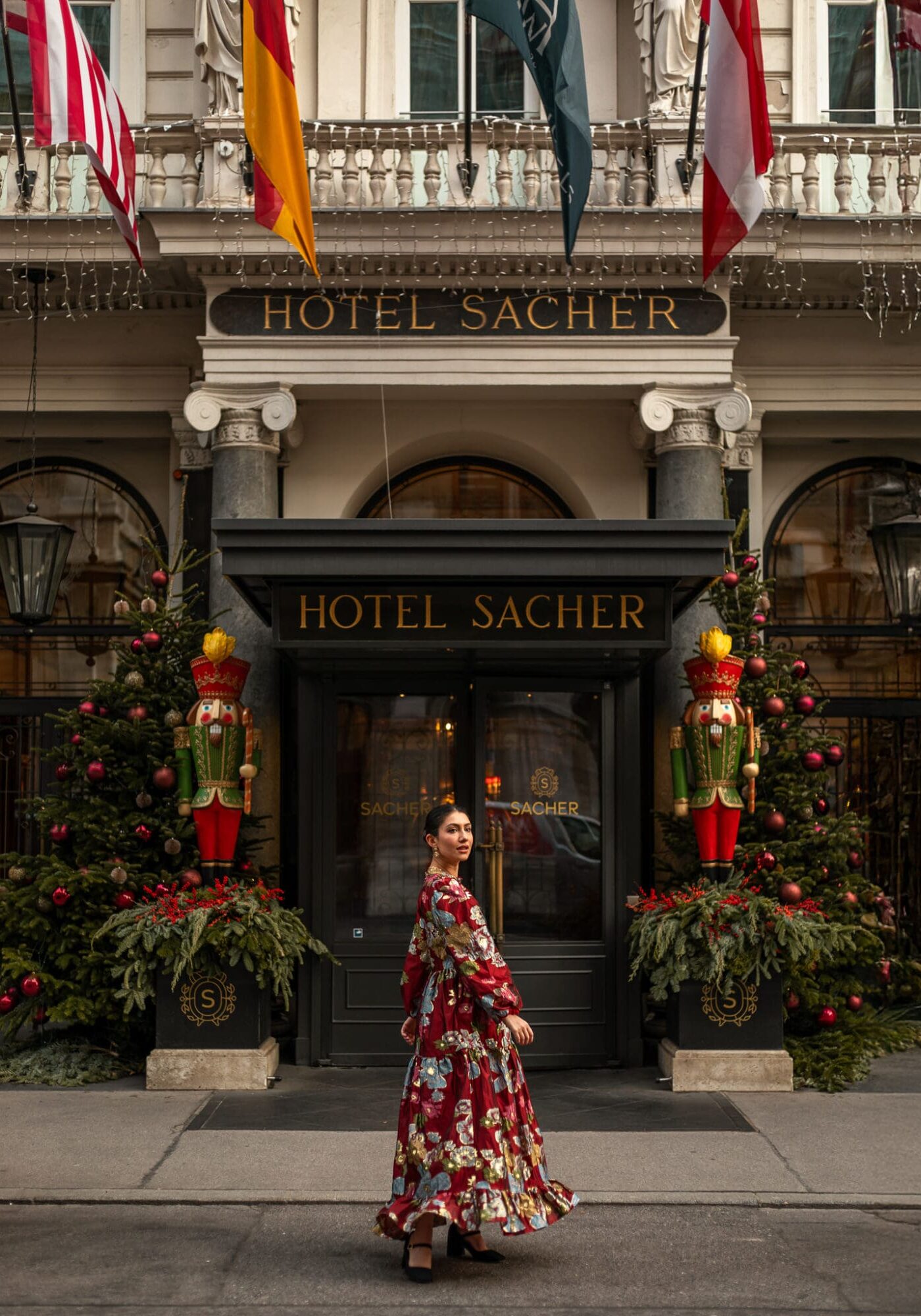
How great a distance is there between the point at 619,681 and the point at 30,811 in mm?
4267

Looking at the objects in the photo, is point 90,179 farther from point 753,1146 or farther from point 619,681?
point 753,1146

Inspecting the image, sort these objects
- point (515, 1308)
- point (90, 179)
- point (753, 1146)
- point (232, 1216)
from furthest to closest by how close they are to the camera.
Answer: point (90, 179)
point (753, 1146)
point (232, 1216)
point (515, 1308)

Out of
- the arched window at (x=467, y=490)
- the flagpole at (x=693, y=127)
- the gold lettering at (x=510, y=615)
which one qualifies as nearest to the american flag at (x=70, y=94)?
the gold lettering at (x=510, y=615)

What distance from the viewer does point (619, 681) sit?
1207cm

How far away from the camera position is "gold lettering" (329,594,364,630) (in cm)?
1106

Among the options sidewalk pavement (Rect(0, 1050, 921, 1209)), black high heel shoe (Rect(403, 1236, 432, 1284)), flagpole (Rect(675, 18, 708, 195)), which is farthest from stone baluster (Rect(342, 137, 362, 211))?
black high heel shoe (Rect(403, 1236, 432, 1284))

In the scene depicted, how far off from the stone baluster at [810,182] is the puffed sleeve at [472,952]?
780 centimetres

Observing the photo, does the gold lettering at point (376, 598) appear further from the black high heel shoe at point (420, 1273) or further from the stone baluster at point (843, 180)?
the black high heel shoe at point (420, 1273)

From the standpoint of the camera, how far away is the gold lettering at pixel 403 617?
1106 cm

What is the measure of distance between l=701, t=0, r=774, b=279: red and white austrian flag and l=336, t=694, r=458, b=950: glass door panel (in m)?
3.65

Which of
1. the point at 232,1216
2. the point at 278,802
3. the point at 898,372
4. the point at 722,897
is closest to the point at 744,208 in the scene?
the point at 898,372

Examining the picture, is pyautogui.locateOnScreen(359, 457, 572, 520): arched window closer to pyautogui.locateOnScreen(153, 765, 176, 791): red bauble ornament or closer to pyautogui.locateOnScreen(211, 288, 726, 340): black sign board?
pyautogui.locateOnScreen(211, 288, 726, 340): black sign board

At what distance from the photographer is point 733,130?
35.7 feet

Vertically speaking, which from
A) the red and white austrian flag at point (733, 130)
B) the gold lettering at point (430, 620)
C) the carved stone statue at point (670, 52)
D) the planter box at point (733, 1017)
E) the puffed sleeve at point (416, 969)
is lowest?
the planter box at point (733, 1017)
